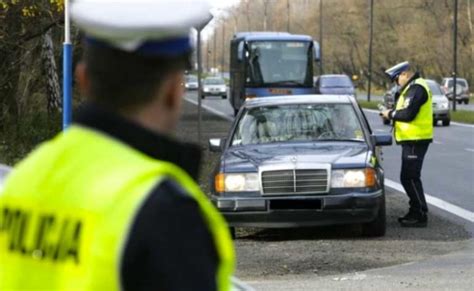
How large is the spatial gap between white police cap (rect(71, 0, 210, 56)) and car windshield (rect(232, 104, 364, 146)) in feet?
31.1

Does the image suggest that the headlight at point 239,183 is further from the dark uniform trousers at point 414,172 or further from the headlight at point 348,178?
the dark uniform trousers at point 414,172

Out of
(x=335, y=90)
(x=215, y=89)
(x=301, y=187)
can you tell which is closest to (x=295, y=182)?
(x=301, y=187)

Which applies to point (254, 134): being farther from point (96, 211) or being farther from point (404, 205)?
point (96, 211)

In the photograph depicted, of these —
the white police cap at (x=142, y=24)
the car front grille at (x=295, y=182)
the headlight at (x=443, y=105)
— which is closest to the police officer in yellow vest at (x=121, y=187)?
the white police cap at (x=142, y=24)

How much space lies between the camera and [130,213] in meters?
1.98

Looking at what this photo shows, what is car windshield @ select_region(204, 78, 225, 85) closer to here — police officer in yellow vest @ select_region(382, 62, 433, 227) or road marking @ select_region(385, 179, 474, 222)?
road marking @ select_region(385, 179, 474, 222)

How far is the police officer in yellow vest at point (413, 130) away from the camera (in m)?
11.8

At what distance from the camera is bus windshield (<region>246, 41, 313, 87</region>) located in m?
33.8

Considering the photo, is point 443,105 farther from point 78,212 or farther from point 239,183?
point 78,212

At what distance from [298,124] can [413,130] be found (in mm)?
1248

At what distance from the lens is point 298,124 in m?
11.9

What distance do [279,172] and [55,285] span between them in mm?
8499

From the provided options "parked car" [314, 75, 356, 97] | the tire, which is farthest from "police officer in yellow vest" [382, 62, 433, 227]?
"parked car" [314, 75, 356, 97]

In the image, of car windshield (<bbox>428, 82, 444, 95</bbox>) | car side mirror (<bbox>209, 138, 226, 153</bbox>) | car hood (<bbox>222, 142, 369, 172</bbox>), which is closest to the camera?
car hood (<bbox>222, 142, 369, 172</bbox>)
